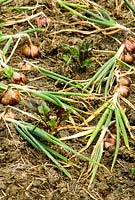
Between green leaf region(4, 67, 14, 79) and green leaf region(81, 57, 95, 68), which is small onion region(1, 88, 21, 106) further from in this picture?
green leaf region(81, 57, 95, 68)

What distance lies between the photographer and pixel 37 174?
2.16 meters

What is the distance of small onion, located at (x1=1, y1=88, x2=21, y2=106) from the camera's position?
2369 millimetres

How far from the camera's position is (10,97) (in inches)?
93.3

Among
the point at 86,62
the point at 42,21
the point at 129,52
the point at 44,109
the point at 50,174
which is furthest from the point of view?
the point at 42,21

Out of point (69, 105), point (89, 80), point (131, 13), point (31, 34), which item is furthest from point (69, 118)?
point (131, 13)

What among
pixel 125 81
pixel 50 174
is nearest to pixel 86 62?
pixel 125 81

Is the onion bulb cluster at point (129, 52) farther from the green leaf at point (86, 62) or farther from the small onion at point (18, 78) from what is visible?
the small onion at point (18, 78)

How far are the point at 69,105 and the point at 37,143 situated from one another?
0.94 feet

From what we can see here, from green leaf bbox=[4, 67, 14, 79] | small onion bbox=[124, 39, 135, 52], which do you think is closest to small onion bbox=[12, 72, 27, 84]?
green leaf bbox=[4, 67, 14, 79]

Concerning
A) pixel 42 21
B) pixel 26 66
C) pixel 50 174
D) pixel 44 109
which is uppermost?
pixel 42 21

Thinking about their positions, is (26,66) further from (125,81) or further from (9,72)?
(125,81)

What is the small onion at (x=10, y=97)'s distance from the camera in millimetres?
2369

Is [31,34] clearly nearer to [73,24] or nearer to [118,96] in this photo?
[73,24]

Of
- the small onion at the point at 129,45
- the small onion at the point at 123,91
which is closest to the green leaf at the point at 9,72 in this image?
the small onion at the point at 123,91
